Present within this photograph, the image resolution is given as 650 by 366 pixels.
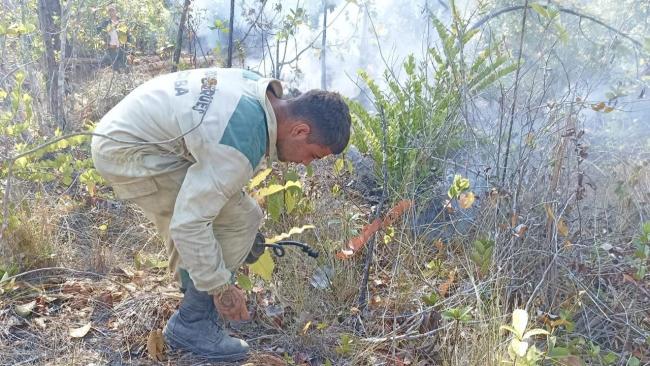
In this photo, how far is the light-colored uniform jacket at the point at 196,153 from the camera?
1.98 metres

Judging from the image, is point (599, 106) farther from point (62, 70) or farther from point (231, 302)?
point (62, 70)

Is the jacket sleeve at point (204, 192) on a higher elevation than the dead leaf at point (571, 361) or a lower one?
higher

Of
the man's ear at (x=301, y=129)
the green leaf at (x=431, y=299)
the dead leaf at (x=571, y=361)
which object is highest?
the man's ear at (x=301, y=129)

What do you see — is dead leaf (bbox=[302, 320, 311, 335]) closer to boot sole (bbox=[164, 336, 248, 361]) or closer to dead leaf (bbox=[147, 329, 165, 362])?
boot sole (bbox=[164, 336, 248, 361])

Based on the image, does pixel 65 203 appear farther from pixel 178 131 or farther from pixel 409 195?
pixel 409 195

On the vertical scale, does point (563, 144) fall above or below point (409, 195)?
above

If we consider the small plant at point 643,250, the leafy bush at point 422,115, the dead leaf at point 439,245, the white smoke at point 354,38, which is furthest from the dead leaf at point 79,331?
the white smoke at point 354,38

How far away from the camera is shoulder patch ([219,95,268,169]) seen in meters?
1.99

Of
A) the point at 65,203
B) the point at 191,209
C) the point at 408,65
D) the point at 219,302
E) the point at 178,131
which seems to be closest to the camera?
the point at 191,209

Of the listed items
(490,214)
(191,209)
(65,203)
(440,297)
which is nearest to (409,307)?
(440,297)

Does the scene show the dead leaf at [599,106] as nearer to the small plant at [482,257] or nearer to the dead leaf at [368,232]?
the small plant at [482,257]

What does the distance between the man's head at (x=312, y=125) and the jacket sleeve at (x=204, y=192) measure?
241mm

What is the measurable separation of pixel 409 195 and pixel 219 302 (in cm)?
166

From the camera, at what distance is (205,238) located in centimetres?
207
